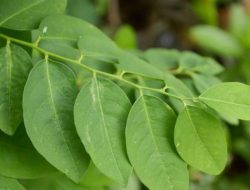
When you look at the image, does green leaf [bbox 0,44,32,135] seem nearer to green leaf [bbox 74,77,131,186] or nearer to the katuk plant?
the katuk plant

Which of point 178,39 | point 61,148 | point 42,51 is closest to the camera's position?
point 61,148


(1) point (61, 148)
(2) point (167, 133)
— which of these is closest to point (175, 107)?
(2) point (167, 133)

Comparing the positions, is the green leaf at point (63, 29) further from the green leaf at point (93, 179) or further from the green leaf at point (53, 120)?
the green leaf at point (93, 179)

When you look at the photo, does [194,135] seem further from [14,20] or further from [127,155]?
[14,20]

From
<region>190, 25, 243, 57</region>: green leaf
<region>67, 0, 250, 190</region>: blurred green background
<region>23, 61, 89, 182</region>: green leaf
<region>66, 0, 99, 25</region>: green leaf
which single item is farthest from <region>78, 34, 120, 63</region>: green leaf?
<region>190, 25, 243, 57</region>: green leaf

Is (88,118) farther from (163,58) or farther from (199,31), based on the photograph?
(199,31)

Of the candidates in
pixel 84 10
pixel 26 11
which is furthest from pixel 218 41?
pixel 26 11
